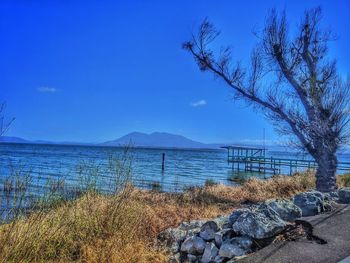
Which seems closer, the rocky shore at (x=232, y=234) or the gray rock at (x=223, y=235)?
the rocky shore at (x=232, y=234)

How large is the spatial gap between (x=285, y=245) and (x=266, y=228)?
0.36 meters

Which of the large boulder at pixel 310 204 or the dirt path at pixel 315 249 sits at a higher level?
the large boulder at pixel 310 204

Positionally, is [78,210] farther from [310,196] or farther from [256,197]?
[256,197]

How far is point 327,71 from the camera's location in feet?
53.3

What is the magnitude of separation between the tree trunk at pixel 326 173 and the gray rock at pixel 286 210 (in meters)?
7.34

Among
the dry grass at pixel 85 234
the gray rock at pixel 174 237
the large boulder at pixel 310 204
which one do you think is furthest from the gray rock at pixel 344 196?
the dry grass at pixel 85 234

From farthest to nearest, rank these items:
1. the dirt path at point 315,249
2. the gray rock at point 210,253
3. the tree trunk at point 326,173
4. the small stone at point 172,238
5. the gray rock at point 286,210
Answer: the tree trunk at point 326,173, the gray rock at point 286,210, the small stone at point 172,238, the gray rock at point 210,253, the dirt path at point 315,249

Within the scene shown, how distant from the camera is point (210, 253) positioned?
234 inches

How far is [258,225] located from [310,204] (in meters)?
2.32

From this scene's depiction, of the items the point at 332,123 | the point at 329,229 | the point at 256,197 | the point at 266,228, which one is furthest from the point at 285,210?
the point at 332,123

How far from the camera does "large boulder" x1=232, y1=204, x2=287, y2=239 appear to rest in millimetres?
5766

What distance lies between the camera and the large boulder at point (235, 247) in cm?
564

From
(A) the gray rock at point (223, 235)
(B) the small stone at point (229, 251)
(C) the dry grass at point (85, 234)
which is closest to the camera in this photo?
(C) the dry grass at point (85, 234)

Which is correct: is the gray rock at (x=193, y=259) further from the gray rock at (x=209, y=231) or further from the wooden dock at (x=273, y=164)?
the wooden dock at (x=273, y=164)
